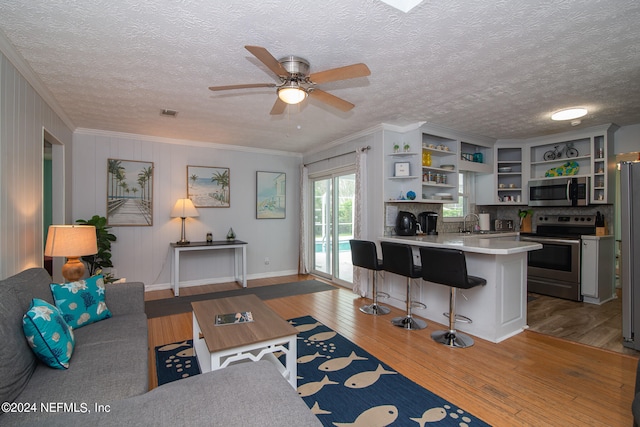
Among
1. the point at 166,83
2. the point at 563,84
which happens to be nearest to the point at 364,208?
the point at 563,84

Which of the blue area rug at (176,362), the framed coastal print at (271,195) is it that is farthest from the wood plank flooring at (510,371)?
the framed coastal print at (271,195)

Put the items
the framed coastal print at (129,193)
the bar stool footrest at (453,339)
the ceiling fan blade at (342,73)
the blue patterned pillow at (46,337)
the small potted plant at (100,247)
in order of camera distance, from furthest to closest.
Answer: the framed coastal print at (129,193), the small potted plant at (100,247), the bar stool footrest at (453,339), the ceiling fan blade at (342,73), the blue patterned pillow at (46,337)

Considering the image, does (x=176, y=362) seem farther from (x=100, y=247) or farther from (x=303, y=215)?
(x=303, y=215)

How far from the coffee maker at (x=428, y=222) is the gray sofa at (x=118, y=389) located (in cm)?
367

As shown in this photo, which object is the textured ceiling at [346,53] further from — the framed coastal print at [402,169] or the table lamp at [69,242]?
the table lamp at [69,242]

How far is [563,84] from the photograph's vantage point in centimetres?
294

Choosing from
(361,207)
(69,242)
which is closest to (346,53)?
(361,207)

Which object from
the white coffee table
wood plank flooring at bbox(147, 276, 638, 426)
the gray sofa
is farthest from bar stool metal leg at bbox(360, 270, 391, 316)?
the gray sofa

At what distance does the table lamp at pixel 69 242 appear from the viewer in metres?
2.67

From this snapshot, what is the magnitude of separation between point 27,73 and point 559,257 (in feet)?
21.6

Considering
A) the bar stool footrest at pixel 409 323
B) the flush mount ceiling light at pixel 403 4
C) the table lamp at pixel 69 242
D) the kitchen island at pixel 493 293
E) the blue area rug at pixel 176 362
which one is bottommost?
the blue area rug at pixel 176 362

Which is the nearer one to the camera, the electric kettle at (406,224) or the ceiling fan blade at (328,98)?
the ceiling fan blade at (328,98)

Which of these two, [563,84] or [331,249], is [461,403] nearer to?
[563,84]

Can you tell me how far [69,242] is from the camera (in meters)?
2.71
